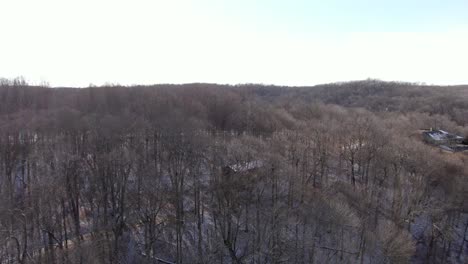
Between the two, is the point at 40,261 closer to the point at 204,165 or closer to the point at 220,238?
the point at 220,238

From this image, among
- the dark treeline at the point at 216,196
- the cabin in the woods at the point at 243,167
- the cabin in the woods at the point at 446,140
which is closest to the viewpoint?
the dark treeline at the point at 216,196

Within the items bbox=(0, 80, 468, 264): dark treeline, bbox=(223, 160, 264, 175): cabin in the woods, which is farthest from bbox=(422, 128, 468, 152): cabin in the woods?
bbox=(223, 160, 264, 175): cabin in the woods

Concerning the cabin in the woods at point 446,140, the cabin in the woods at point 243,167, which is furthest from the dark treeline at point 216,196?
the cabin in the woods at point 446,140

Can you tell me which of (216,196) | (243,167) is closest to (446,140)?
(243,167)

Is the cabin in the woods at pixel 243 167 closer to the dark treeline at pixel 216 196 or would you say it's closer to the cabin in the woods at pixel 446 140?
the dark treeline at pixel 216 196

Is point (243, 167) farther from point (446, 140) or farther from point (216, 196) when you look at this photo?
point (446, 140)

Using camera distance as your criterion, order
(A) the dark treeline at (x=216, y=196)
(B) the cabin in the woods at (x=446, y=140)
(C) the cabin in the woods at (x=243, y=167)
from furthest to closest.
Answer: (B) the cabin in the woods at (x=446, y=140) → (C) the cabin in the woods at (x=243, y=167) → (A) the dark treeline at (x=216, y=196)
